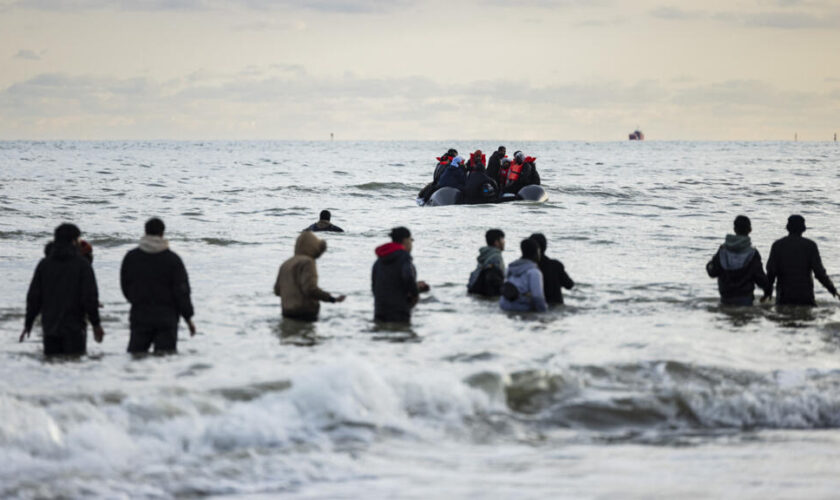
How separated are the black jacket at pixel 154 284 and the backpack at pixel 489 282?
5103 millimetres

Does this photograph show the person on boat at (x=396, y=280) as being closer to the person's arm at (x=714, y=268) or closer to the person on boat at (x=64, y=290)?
the person on boat at (x=64, y=290)

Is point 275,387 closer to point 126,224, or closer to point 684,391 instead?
point 684,391

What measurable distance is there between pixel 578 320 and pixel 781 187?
3837cm

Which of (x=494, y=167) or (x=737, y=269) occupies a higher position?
(x=494, y=167)

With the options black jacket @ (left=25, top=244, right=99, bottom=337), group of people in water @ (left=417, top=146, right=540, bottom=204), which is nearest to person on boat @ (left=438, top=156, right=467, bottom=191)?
group of people in water @ (left=417, top=146, right=540, bottom=204)

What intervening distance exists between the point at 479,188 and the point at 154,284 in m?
19.4

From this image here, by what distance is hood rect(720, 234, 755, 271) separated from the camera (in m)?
13.0

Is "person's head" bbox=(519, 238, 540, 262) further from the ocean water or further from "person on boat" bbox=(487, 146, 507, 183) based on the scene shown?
"person on boat" bbox=(487, 146, 507, 183)

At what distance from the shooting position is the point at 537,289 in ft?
40.8

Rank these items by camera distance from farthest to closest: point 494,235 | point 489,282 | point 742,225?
point 489,282, point 494,235, point 742,225

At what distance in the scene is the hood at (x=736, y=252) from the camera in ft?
42.7

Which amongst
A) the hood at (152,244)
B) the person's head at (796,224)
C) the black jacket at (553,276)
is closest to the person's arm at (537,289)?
the black jacket at (553,276)

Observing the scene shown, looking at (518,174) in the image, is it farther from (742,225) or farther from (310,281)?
(310,281)

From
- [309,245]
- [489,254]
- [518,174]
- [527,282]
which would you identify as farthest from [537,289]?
[518,174]
